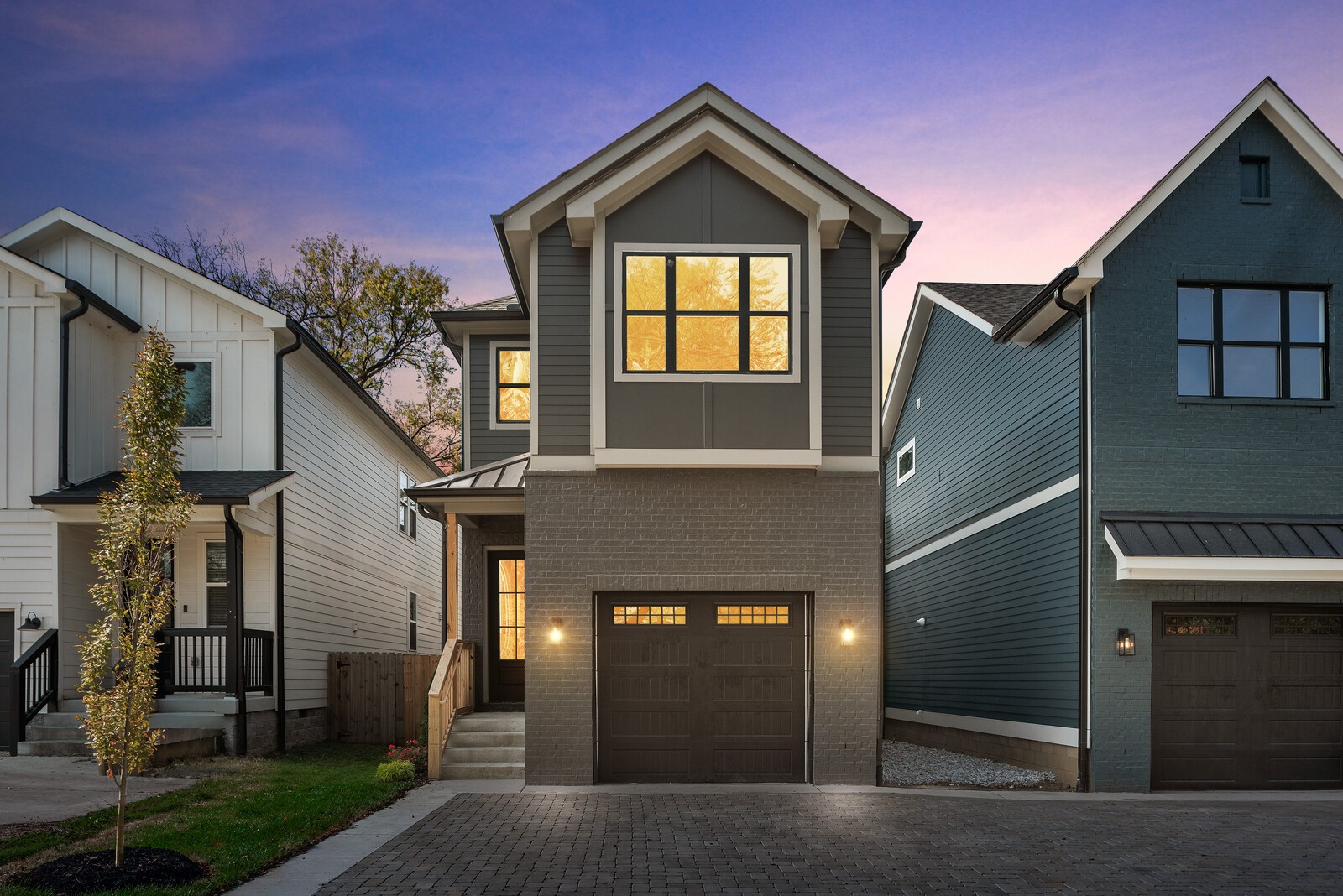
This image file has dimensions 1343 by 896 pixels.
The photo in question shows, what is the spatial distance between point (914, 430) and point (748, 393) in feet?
31.4

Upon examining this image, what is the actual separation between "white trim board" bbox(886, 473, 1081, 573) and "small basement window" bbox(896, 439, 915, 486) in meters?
1.64

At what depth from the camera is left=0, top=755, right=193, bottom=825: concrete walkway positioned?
9.20 m

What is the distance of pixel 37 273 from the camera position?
46.4ft

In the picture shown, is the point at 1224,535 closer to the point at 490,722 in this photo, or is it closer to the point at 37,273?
the point at 490,722

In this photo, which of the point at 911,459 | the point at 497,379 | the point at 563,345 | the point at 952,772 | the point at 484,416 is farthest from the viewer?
the point at 911,459

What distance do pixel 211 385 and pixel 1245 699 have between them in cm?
1524

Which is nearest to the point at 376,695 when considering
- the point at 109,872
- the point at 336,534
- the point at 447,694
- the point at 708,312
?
the point at 336,534

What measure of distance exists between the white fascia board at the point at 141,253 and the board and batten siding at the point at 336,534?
1.08 meters

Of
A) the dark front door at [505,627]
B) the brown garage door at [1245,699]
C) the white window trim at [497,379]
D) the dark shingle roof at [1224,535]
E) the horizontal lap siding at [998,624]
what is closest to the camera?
the dark shingle roof at [1224,535]

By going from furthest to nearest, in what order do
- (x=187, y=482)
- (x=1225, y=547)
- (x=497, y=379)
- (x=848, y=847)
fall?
(x=497, y=379) → (x=187, y=482) → (x=1225, y=547) → (x=848, y=847)

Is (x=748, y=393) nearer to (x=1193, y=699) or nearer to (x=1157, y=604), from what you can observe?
(x=1157, y=604)

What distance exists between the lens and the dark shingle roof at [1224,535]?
11.7 metres

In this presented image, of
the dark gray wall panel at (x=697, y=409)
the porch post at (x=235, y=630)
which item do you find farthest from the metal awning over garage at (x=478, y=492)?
the porch post at (x=235, y=630)

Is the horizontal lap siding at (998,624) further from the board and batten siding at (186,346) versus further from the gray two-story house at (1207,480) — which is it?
the board and batten siding at (186,346)
